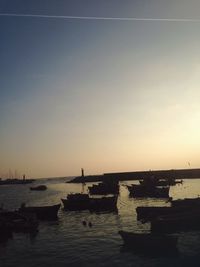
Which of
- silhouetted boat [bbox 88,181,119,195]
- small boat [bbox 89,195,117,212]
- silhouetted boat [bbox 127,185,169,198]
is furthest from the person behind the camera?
silhouetted boat [bbox 88,181,119,195]

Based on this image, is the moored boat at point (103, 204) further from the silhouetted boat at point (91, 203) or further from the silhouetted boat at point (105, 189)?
the silhouetted boat at point (105, 189)

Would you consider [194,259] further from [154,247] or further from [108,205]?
[108,205]

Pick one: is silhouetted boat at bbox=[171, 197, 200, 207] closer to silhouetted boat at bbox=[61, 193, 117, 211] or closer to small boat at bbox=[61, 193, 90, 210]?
silhouetted boat at bbox=[61, 193, 117, 211]

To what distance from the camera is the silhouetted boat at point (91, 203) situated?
70562mm

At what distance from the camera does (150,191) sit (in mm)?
99562

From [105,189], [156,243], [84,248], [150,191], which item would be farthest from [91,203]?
[105,189]

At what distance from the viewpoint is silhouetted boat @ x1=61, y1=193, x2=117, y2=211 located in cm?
7056

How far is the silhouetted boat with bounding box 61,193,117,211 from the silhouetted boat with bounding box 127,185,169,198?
2588 cm

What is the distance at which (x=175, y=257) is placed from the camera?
33719mm

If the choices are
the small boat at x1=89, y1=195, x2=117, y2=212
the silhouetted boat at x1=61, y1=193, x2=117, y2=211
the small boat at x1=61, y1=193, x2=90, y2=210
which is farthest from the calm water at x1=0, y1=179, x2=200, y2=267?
the small boat at x1=61, y1=193, x2=90, y2=210

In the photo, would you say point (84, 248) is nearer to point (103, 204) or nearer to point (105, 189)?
point (103, 204)

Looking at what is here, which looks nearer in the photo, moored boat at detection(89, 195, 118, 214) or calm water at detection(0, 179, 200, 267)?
calm water at detection(0, 179, 200, 267)

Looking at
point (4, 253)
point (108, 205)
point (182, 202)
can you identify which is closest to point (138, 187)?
point (108, 205)

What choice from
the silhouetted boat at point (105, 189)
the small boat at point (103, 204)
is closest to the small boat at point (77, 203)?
the small boat at point (103, 204)
